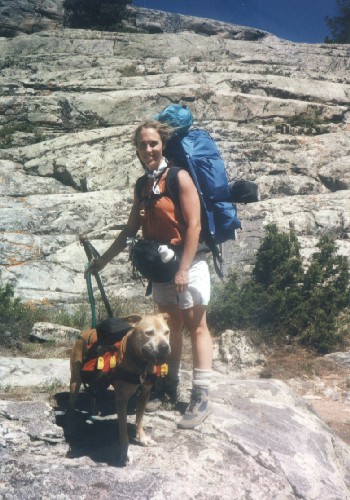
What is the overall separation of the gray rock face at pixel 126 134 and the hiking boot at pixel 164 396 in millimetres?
4000

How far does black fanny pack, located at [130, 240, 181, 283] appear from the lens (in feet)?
13.0

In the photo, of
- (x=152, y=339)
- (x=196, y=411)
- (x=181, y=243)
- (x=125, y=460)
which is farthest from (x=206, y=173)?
(x=125, y=460)

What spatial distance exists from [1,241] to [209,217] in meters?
5.83

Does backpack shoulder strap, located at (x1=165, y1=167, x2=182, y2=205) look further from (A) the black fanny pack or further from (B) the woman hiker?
(A) the black fanny pack

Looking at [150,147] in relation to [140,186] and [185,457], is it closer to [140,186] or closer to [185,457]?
[140,186]

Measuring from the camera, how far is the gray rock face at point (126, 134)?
362 inches

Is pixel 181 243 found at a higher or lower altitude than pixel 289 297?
higher

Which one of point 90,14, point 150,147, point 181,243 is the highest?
point 90,14

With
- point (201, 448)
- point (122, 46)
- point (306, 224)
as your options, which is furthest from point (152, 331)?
point (122, 46)

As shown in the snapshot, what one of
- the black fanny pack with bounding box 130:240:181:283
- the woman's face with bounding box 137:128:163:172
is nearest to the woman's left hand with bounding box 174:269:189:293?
the black fanny pack with bounding box 130:240:181:283

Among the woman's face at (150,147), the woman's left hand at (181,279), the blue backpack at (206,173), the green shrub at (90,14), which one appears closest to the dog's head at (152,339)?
the woman's left hand at (181,279)

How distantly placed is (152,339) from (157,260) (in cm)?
71

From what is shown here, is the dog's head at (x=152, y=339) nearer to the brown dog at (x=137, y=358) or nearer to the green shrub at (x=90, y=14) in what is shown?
the brown dog at (x=137, y=358)

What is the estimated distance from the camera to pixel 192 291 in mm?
4078
